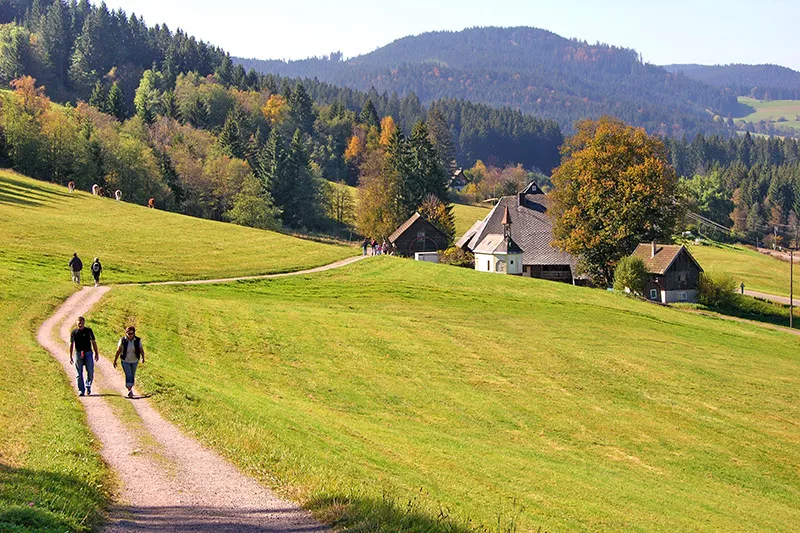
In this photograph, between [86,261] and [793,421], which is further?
[86,261]

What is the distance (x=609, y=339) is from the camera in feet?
134

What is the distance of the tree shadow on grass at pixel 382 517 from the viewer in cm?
1136

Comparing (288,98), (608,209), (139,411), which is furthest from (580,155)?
(288,98)

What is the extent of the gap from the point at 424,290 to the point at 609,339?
13.2 metres

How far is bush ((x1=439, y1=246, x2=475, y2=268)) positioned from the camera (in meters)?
83.9

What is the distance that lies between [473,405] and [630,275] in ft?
140

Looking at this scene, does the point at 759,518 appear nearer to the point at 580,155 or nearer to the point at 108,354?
the point at 108,354

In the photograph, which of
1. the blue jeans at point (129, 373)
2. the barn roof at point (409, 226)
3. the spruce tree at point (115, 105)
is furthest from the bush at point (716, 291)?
the spruce tree at point (115, 105)

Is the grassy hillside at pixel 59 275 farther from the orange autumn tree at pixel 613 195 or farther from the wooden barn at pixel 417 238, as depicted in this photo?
the orange autumn tree at pixel 613 195

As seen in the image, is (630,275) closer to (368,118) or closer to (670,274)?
(670,274)

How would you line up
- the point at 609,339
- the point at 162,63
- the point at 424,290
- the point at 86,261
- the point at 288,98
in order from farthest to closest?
the point at 162,63 < the point at 288,98 < the point at 424,290 < the point at 86,261 < the point at 609,339

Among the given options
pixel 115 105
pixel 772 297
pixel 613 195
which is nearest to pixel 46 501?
pixel 613 195

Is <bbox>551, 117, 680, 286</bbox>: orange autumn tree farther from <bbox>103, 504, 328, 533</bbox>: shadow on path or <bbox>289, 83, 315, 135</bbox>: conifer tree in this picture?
<bbox>289, 83, 315, 135</bbox>: conifer tree

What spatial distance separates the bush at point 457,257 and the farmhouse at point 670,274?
18577mm
